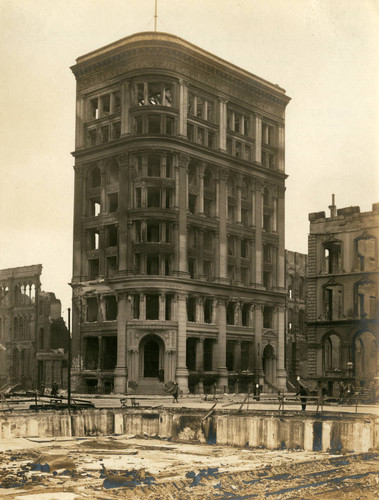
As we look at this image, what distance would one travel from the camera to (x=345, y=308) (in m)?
63.9

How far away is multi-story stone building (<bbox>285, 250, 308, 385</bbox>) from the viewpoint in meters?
95.9

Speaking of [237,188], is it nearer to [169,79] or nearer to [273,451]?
[169,79]

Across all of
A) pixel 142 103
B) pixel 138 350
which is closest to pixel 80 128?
pixel 142 103

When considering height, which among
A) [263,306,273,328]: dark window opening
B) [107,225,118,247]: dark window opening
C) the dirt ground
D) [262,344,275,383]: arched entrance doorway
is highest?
[107,225,118,247]: dark window opening

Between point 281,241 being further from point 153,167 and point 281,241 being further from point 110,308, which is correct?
point 110,308

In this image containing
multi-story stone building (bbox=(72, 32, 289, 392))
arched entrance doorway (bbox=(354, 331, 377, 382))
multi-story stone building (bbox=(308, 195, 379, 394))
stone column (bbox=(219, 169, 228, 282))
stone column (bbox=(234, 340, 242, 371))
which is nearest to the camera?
multi-story stone building (bbox=(308, 195, 379, 394))

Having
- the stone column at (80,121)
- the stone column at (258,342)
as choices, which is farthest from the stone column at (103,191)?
the stone column at (258,342)

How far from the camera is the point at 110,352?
75.9 metres

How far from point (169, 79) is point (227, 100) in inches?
346

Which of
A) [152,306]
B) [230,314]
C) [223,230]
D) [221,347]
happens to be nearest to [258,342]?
[230,314]

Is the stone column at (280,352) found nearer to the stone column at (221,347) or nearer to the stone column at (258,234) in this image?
the stone column at (258,234)

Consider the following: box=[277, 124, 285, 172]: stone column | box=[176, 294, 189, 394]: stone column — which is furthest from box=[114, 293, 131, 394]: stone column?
box=[277, 124, 285, 172]: stone column

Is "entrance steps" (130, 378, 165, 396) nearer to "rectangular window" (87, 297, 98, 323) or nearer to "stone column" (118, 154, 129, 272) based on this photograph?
"rectangular window" (87, 297, 98, 323)

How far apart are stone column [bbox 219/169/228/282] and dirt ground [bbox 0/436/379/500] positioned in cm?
4155
